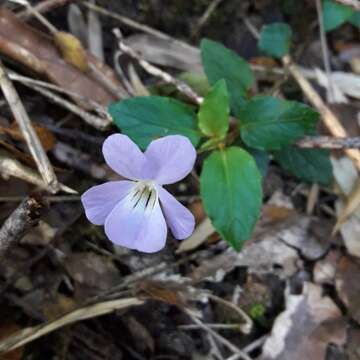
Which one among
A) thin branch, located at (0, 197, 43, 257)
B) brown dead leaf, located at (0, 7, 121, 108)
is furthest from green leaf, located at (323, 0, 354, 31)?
thin branch, located at (0, 197, 43, 257)

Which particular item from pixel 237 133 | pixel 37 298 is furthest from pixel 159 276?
pixel 237 133

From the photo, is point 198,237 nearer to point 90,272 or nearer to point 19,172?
point 90,272

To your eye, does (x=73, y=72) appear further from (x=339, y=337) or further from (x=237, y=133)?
Answer: (x=339, y=337)

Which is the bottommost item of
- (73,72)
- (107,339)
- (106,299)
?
(107,339)

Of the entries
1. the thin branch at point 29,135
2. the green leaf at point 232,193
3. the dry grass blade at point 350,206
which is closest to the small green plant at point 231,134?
the green leaf at point 232,193

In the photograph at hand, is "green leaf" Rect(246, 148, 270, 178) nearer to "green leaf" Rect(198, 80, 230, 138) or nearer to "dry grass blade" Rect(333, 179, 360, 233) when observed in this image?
"green leaf" Rect(198, 80, 230, 138)

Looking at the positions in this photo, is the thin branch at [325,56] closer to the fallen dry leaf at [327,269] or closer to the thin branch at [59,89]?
the fallen dry leaf at [327,269]
